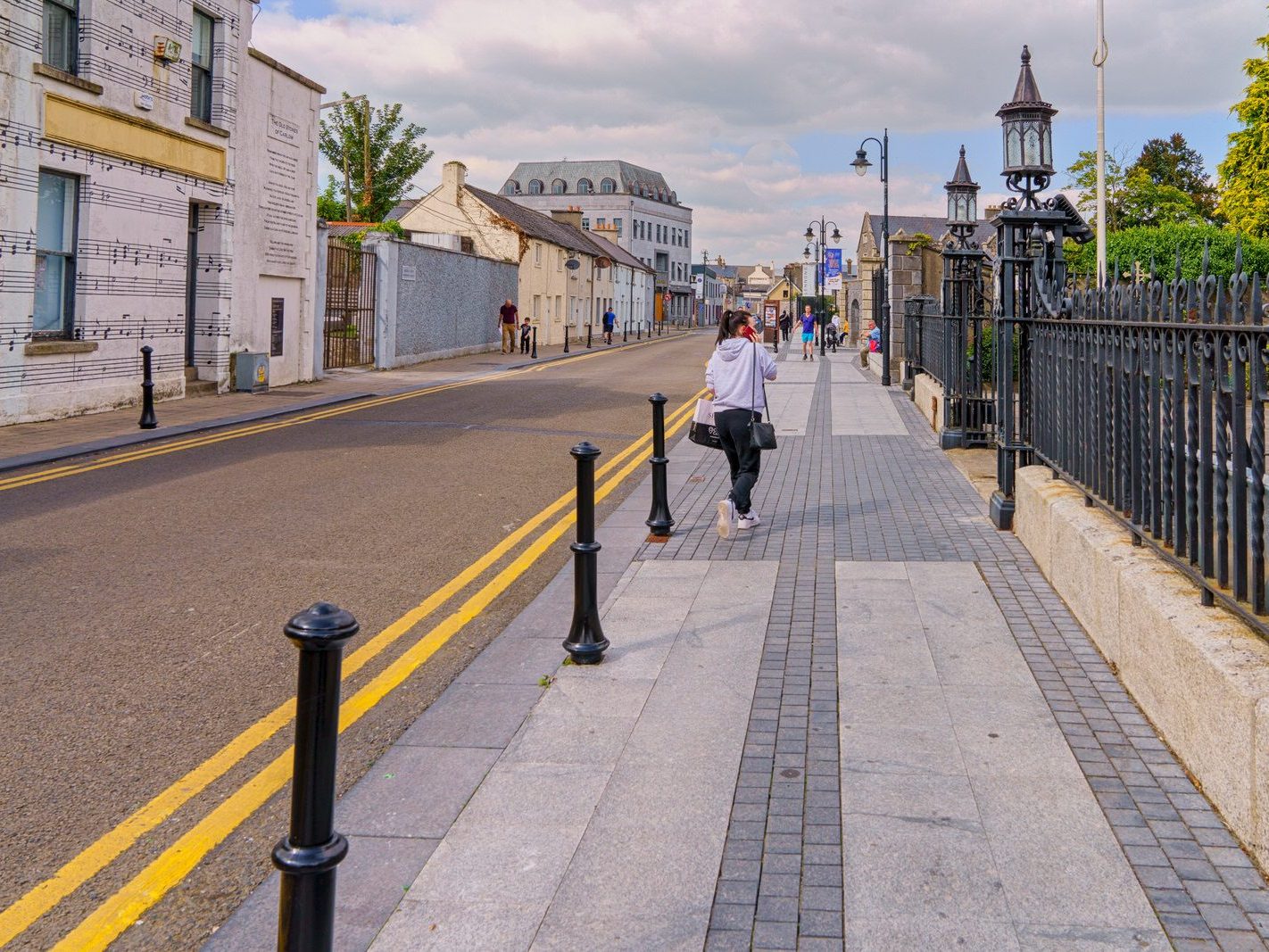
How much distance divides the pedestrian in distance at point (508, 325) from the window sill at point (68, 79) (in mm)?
23535

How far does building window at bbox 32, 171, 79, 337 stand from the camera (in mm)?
16359

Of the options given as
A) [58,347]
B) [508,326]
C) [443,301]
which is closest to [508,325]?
[508,326]

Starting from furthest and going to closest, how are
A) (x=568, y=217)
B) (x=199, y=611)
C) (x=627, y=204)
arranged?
(x=627, y=204), (x=568, y=217), (x=199, y=611)

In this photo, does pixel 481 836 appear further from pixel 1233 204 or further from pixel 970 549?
pixel 1233 204

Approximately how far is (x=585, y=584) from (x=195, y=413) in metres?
13.9

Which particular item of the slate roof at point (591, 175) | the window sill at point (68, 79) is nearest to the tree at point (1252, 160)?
the window sill at point (68, 79)

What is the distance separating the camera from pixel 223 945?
326cm

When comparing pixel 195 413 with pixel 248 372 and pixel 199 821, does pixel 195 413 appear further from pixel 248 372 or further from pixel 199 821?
pixel 199 821

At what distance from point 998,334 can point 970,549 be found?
7.01 ft

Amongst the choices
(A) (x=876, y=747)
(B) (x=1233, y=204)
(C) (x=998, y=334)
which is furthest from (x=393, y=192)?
(A) (x=876, y=747)

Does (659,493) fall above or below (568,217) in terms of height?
below

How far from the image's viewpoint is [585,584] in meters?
5.86

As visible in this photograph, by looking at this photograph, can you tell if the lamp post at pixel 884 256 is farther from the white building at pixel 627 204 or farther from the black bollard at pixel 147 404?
the white building at pixel 627 204

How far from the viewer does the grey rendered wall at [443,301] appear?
31.7 meters
